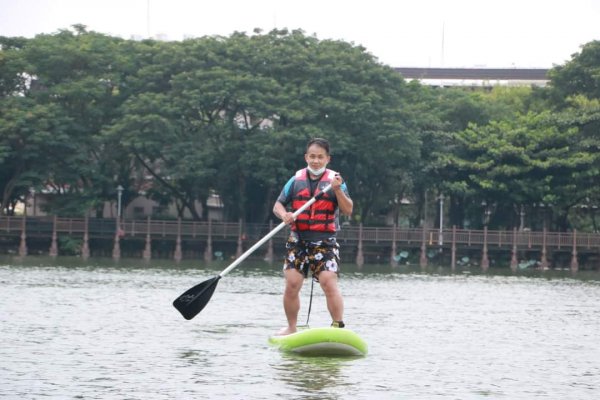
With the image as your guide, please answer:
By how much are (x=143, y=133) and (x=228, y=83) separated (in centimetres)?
486

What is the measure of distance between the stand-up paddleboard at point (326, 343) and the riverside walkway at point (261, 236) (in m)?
56.6

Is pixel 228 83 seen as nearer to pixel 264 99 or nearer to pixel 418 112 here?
pixel 264 99

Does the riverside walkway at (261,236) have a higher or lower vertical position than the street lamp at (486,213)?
lower

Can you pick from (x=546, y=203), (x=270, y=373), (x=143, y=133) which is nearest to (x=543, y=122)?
(x=546, y=203)

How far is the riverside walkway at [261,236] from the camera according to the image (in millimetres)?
75250

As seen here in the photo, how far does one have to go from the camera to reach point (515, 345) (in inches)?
802

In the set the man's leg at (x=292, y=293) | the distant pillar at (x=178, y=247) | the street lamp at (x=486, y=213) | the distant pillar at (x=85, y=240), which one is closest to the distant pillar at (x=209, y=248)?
the distant pillar at (x=178, y=247)

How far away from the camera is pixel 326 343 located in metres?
17.4

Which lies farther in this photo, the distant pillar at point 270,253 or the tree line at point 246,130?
the tree line at point 246,130

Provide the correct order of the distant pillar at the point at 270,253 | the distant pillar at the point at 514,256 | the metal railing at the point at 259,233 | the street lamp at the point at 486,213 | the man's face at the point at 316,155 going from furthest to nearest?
the street lamp at the point at 486,213 → the distant pillar at the point at 514,256 → the metal railing at the point at 259,233 → the distant pillar at the point at 270,253 → the man's face at the point at 316,155

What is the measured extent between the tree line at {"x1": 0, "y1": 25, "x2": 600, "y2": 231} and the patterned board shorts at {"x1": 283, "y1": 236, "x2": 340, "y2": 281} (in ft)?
179

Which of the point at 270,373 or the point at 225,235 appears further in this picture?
the point at 225,235

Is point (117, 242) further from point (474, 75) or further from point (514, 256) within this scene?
point (474, 75)

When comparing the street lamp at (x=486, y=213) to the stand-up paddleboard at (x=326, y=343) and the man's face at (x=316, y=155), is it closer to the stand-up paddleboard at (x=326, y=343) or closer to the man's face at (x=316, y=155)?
the man's face at (x=316, y=155)
